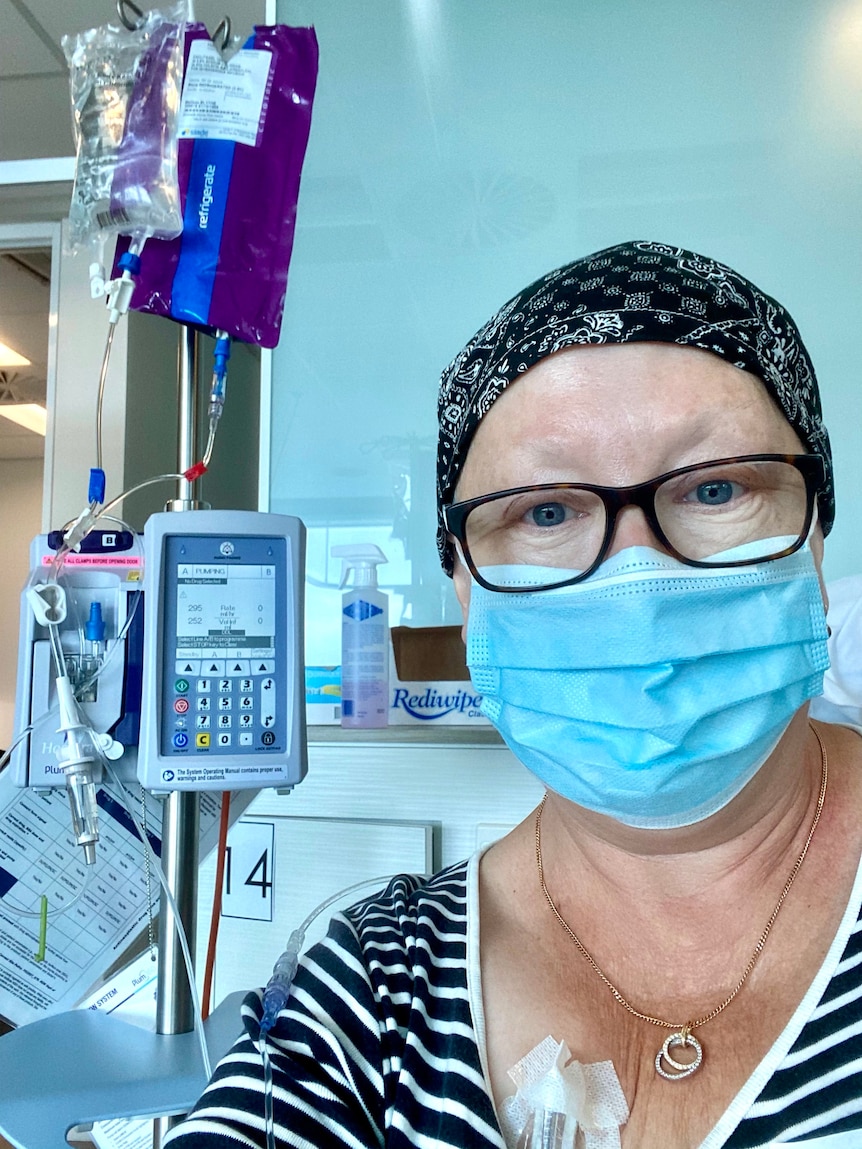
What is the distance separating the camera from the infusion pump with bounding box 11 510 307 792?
28.0 inches

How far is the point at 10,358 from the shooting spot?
400 cm

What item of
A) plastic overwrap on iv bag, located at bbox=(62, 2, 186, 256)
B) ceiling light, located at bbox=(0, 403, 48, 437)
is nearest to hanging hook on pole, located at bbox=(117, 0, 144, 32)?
plastic overwrap on iv bag, located at bbox=(62, 2, 186, 256)

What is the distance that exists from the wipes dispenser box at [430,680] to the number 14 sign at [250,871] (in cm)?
19

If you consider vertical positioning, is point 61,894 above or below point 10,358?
below

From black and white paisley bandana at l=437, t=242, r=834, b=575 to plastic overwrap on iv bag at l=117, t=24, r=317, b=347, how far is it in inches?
9.0

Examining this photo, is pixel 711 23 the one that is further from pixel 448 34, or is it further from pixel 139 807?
pixel 139 807

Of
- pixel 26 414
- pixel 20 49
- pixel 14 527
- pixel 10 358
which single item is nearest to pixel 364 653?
pixel 20 49

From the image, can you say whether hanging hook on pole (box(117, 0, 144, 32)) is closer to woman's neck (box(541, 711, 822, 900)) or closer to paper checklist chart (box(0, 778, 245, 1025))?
paper checklist chart (box(0, 778, 245, 1025))

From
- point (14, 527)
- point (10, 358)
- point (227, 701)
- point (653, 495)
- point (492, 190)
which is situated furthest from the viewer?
point (14, 527)

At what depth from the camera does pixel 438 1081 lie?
1.89ft

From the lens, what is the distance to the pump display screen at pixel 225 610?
730mm

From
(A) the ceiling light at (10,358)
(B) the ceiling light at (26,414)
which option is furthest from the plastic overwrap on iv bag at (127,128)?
(B) the ceiling light at (26,414)

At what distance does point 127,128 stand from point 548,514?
1.68 feet

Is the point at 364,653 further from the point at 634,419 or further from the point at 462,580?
the point at 634,419
